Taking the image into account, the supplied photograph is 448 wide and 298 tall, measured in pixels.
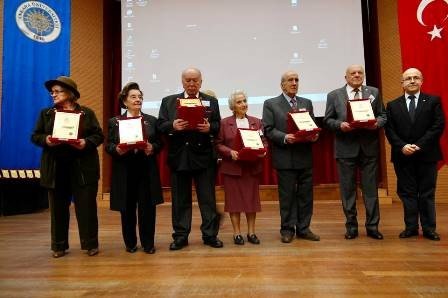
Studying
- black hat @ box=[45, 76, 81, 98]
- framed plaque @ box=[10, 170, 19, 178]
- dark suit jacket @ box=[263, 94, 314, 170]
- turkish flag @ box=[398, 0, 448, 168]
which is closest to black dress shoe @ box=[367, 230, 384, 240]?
dark suit jacket @ box=[263, 94, 314, 170]

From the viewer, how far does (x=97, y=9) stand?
7.16m

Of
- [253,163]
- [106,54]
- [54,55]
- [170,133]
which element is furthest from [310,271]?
[106,54]

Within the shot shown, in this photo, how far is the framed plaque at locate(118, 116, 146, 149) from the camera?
2648 millimetres

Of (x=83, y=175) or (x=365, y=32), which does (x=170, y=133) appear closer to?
(x=83, y=175)

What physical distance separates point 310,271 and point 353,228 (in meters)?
1.13

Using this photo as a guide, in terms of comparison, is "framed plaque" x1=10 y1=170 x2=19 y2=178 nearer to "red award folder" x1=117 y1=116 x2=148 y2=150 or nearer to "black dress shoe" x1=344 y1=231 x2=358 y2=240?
"red award folder" x1=117 y1=116 x2=148 y2=150

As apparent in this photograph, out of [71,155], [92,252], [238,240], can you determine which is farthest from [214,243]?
[71,155]

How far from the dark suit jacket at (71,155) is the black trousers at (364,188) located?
1.89 metres

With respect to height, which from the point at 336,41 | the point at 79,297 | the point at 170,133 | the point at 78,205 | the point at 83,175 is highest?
the point at 336,41

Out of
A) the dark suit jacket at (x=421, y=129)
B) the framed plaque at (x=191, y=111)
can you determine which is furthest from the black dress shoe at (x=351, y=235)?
the framed plaque at (x=191, y=111)

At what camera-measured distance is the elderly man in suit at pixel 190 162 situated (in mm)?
2906

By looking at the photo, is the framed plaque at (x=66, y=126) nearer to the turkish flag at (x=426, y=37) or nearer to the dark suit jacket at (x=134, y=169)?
the dark suit jacket at (x=134, y=169)

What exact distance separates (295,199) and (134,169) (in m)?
1.27

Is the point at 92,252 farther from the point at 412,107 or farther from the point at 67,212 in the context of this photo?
the point at 412,107
